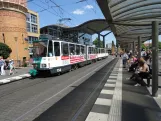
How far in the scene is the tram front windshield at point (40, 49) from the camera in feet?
51.3

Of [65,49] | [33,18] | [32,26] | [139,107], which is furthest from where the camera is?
[33,18]

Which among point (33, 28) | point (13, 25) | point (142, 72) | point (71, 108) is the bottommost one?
point (71, 108)

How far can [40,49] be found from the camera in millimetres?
15867

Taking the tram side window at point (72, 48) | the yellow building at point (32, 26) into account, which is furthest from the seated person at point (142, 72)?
the yellow building at point (32, 26)

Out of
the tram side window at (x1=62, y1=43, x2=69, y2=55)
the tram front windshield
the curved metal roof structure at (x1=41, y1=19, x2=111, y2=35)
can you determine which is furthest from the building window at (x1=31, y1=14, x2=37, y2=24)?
the tram front windshield

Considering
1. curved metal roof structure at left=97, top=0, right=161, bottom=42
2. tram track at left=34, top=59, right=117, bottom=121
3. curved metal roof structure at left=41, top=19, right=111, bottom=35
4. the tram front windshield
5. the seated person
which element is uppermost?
curved metal roof structure at left=41, top=19, right=111, bottom=35

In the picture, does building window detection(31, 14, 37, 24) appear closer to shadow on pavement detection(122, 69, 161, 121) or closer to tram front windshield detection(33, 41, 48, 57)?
tram front windshield detection(33, 41, 48, 57)

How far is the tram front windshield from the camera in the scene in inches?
616

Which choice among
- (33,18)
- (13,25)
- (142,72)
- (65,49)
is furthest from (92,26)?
(142,72)

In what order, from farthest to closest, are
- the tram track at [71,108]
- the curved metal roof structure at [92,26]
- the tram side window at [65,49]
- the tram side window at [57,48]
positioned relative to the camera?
the curved metal roof structure at [92,26], the tram side window at [65,49], the tram side window at [57,48], the tram track at [71,108]

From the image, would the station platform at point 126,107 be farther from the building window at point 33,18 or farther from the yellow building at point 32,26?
the building window at point 33,18

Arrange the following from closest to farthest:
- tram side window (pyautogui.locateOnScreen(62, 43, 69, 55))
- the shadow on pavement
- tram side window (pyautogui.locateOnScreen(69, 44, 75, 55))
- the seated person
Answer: the shadow on pavement < the seated person < tram side window (pyautogui.locateOnScreen(62, 43, 69, 55)) < tram side window (pyautogui.locateOnScreen(69, 44, 75, 55))

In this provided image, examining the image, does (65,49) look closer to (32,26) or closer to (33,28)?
(32,26)

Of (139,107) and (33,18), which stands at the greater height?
(33,18)
